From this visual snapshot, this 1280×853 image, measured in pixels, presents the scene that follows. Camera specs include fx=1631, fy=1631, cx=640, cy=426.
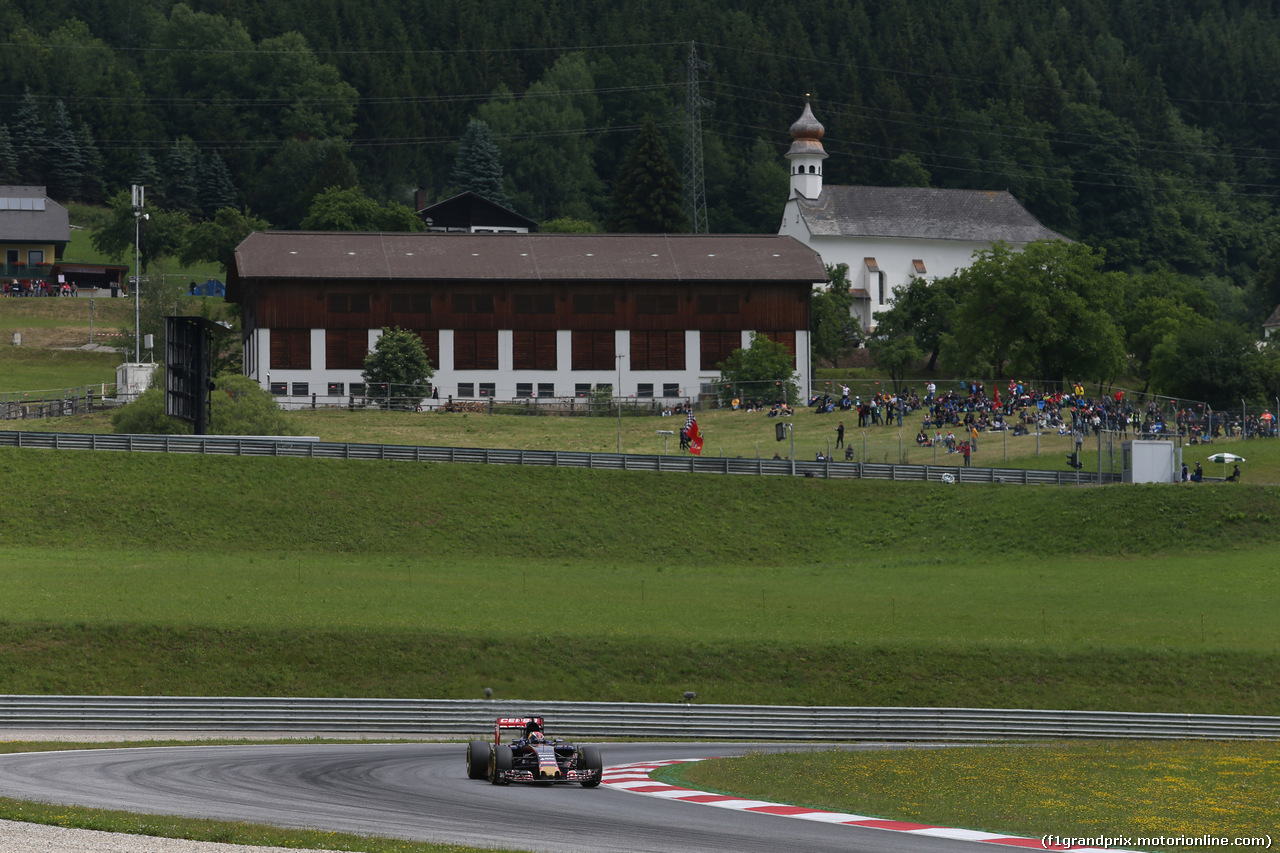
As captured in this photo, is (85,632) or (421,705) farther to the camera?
(85,632)

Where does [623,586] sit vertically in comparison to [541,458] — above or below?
below

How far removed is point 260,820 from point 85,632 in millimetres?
21403

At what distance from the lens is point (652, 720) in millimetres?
36594

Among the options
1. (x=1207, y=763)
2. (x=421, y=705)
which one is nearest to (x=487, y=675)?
(x=421, y=705)

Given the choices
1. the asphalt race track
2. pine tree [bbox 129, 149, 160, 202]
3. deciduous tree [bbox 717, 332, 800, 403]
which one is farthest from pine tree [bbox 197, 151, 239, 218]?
the asphalt race track

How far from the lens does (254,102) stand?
190125 millimetres

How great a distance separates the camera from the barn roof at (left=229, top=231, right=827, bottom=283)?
340ft

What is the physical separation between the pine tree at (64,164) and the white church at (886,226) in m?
79.1

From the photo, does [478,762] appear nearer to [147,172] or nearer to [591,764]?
[591,764]

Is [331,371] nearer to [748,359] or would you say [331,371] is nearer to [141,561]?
[748,359]

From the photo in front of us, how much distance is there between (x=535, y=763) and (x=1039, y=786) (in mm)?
7904

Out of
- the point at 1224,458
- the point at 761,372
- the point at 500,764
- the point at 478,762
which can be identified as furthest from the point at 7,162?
the point at 500,764

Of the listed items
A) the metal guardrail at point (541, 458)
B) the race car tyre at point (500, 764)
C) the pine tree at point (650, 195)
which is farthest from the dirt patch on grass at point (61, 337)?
the race car tyre at point (500, 764)

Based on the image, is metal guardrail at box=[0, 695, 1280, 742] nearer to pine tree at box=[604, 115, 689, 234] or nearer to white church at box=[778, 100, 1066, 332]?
white church at box=[778, 100, 1066, 332]
